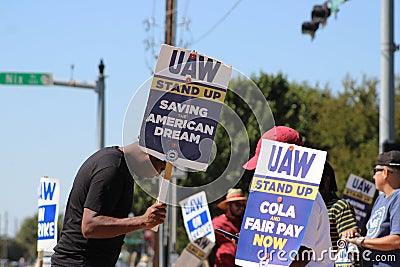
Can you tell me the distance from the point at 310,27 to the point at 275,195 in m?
9.35

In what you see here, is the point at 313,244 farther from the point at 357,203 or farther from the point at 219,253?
the point at 357,203

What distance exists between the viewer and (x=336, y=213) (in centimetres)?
668

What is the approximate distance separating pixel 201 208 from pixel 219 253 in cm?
351

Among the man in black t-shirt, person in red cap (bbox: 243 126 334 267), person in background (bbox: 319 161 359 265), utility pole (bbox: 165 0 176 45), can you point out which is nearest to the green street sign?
utility pole (bbox: 165 0 176 45)

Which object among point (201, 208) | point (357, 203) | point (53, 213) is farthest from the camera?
point (201, 208)

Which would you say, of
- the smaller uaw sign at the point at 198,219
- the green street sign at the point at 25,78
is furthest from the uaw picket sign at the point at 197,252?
the green street sign at the point at 25,78

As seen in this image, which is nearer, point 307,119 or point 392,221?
point 392,221

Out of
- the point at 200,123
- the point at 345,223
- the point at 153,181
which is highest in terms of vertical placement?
the point at 200,123

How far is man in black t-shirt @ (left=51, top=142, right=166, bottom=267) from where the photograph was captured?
18.0ft

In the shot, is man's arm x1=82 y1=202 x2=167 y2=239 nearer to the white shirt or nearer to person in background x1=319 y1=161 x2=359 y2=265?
the white shirt

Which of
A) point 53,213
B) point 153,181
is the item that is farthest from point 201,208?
point 153,181

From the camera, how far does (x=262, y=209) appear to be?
18.3 feet

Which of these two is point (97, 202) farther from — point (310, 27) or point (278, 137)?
point (310, 27)

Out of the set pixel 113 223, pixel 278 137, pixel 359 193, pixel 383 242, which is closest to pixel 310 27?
pixel 359 193
